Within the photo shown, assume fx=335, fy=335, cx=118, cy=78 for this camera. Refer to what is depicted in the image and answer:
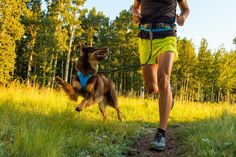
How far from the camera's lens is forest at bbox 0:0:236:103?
105 ft

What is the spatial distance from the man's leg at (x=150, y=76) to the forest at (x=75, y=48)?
11.5 metres

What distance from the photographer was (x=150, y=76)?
5.30 m

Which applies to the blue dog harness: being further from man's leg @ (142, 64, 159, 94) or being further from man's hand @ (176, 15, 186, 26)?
man's hand @ (176, 15, 186, 26)

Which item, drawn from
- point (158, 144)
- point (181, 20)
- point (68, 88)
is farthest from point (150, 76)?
point (68, 88)

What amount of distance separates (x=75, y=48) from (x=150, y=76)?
→ 42753mm

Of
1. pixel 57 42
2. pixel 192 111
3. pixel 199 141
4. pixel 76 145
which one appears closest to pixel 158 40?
pixel 199 141

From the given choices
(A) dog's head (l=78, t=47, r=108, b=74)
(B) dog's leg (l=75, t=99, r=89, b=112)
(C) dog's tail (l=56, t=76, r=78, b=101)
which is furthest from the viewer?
(A) dog's head (l=78, t=47, r=108, b=74)

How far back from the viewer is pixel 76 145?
12.7 feet

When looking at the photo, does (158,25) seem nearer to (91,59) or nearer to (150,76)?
(150,76)

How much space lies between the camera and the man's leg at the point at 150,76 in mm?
5207

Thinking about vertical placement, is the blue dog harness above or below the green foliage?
below

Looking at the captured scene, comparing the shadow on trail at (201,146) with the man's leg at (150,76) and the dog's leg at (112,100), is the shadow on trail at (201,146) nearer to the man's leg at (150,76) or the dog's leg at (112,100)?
the man's leg at (150,76)

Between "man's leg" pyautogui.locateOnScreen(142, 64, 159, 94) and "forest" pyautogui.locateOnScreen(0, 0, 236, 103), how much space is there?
453 inches

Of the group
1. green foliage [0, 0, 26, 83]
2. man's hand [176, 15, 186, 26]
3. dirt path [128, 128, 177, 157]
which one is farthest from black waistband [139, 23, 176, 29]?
green foliage [0, 0, 26, 83]
